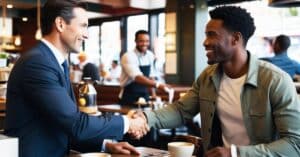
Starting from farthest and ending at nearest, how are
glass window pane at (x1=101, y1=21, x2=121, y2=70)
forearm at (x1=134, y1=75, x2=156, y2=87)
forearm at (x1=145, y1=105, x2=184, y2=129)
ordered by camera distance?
glass window pane at (x1=101, y1=21, x2=121, y2=70)
forearm at (x1=134, y1=75, x2=156, y2=87)
forearm at (x1=145, y1=105, x2=184, y2=129)

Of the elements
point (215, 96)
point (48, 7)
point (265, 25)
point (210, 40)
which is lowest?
point (215, 96)

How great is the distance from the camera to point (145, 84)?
16.6 feet

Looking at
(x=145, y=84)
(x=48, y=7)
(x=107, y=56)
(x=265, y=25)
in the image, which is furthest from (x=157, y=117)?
(x=107, y=56)

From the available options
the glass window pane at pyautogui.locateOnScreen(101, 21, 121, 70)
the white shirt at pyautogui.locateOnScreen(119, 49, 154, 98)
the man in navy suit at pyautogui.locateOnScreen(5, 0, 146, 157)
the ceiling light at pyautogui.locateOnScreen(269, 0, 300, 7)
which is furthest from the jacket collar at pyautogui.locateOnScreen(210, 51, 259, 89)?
the glass window pane at pyautogui.locateOnScreen(101, 21, 121, 70)

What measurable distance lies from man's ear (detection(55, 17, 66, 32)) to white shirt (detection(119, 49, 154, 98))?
3123 mm

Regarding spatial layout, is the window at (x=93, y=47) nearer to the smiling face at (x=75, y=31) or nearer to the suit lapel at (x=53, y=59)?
the smiling face at (x=75, y=31)

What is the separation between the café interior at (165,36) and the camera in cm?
643

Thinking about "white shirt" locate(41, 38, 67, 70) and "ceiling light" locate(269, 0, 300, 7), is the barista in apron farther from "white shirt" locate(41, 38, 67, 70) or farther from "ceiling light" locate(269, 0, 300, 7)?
"white shirt" locate(41, 38, 67, 70)

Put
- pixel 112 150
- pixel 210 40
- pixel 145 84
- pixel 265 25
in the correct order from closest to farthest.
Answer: pixel 112 150 < pixel 210 40 < pixel 145 84 < pixel 265 25

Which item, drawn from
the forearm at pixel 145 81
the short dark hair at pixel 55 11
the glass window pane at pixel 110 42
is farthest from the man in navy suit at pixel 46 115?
the glass window pane at pixel 110 42

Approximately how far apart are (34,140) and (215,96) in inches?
38.3

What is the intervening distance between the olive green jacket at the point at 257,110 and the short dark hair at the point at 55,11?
2.43 ft

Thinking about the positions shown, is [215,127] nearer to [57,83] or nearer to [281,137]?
[281,137]

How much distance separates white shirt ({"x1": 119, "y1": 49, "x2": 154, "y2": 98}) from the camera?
17.0ft
